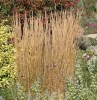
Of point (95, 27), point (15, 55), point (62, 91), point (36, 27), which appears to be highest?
point (36, 27)

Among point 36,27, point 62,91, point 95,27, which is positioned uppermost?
point 36,27

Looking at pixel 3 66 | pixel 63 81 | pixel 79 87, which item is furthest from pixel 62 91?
pixel 3 66

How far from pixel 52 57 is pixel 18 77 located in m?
0.63

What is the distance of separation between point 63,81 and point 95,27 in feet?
44.7

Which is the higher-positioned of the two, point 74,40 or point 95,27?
point 74,40

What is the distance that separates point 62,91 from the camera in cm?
725

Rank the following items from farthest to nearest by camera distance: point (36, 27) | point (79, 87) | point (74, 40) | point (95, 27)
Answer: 1. point (95, 27)
2. point (74, 40)
3. point (36, 27)
4. point (79, 87)

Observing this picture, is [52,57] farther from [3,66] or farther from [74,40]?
[3,66]

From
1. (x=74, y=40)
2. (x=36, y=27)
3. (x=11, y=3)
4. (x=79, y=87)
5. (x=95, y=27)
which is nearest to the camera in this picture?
(x=79, y=87)

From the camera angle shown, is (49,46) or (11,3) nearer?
(49,46)

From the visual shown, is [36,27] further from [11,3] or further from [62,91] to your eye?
[11,3]

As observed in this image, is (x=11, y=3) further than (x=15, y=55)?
Yes

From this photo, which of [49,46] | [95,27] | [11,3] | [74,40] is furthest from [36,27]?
[95,27]

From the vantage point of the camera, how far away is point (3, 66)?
25.8ft
